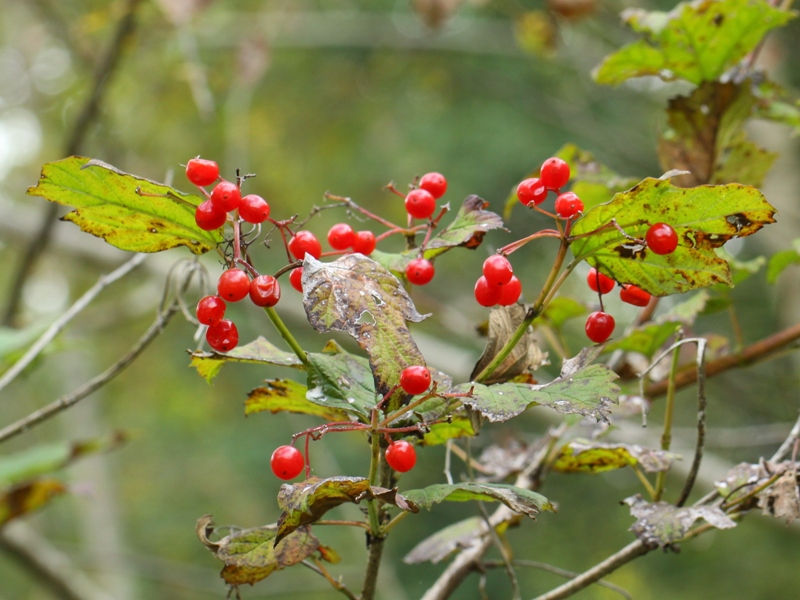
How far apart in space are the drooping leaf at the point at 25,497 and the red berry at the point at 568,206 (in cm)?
119

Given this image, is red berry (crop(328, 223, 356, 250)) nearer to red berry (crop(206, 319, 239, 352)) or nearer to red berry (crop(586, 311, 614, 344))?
red berry (crop(206, 319, 239, 352))

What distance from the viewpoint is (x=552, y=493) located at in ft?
19.4

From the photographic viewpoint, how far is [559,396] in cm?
57

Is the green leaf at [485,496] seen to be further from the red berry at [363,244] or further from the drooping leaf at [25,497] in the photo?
the drooping leaf at [25,497]

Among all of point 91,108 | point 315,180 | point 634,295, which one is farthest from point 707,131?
point 315,180

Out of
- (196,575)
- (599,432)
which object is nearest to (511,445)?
(599,432)

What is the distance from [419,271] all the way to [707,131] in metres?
0.67

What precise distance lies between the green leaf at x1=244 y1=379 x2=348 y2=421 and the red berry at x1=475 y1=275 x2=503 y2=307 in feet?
0.63

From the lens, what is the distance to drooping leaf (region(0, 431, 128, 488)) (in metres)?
1.40

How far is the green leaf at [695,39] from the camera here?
107 cm

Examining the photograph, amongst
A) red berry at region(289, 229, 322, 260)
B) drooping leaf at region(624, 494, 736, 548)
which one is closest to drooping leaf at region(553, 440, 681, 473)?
drooping leaf at region(624, 494, 736, 548)

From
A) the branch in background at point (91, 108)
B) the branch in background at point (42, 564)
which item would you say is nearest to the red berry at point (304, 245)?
the branch in background at point (91, 108)

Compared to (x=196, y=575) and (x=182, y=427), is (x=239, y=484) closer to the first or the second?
(x=182, y=427)

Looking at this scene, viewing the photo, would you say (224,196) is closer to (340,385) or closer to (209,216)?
(209,216)
